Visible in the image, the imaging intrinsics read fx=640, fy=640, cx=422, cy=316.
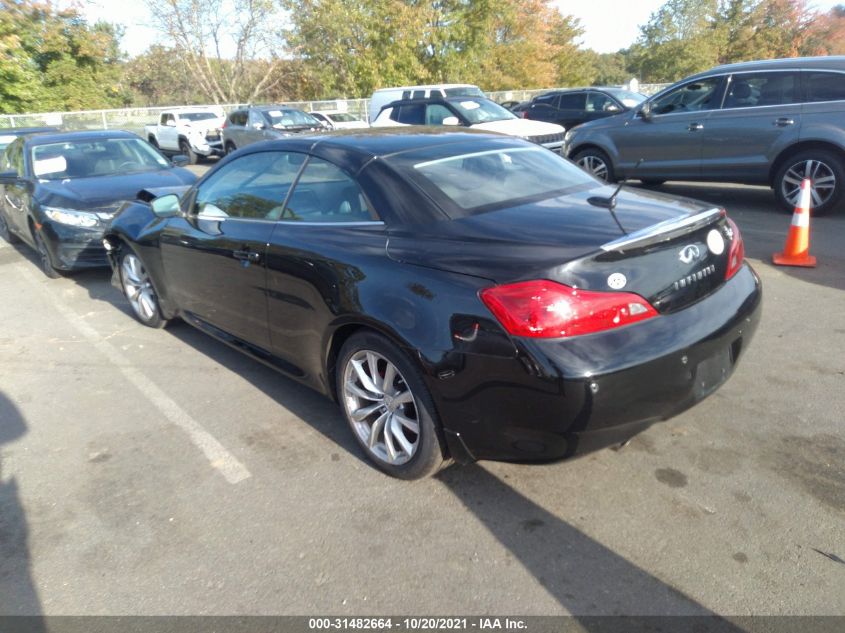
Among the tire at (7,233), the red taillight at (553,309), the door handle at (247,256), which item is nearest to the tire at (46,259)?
the tire at (7,233)

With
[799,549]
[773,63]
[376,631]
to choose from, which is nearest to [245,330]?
[376,631]

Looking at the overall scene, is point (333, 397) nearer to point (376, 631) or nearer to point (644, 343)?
point (376, 631)

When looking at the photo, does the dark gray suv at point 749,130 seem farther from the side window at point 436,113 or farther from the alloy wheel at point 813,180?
the side window at point 436,113

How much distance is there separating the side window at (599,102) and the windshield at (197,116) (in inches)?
492

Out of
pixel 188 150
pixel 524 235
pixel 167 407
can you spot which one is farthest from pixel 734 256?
pixel 188 150

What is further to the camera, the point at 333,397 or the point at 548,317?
the point at 333,397

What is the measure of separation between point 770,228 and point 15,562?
785cm

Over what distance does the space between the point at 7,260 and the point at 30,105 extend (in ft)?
88.6

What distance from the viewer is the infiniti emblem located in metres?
2.69

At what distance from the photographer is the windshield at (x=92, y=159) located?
7.50 meters

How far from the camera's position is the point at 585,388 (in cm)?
235

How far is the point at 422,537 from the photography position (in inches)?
107

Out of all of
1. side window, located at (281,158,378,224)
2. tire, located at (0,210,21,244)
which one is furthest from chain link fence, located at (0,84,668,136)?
side window, located at (281,158,378,224)

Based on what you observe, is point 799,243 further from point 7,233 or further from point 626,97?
point 626,97
